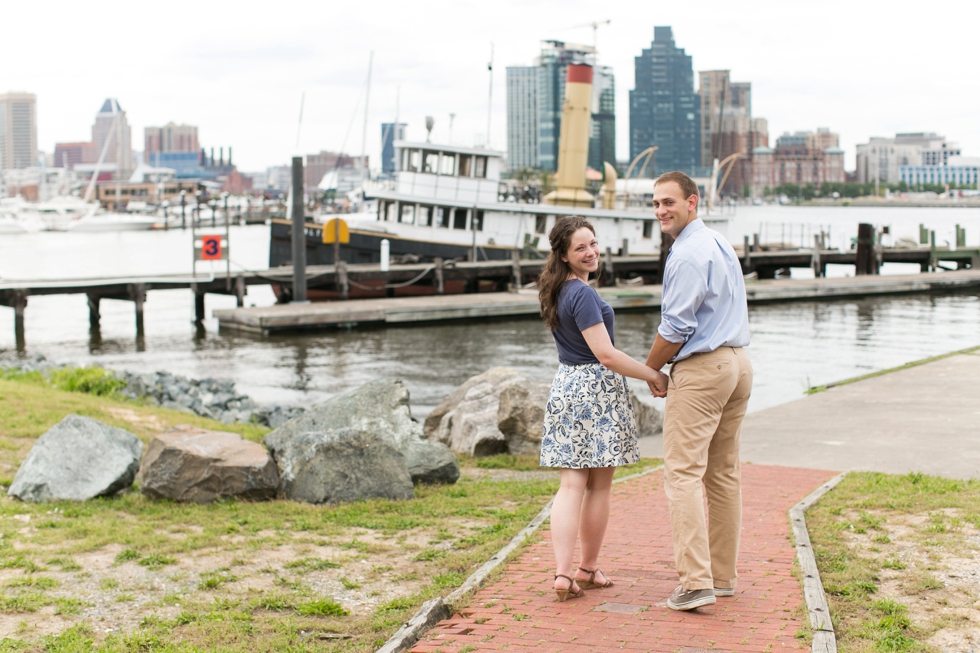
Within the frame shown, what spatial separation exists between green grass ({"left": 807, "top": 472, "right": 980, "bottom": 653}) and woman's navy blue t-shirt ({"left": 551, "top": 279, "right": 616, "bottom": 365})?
1578mm

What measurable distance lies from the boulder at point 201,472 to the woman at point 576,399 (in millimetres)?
2956

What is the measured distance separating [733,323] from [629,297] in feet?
83.2

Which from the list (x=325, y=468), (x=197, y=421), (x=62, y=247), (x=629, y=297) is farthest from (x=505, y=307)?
(x=62, y=247)

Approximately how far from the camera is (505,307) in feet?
89.0

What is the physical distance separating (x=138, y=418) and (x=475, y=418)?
349cm

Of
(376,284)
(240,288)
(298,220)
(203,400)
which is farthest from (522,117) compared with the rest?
(203,400)

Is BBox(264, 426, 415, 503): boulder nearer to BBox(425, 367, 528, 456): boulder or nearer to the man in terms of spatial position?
BBox(425, 367, 528, 456): boulder

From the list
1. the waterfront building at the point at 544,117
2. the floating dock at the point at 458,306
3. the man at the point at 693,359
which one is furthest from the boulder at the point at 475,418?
the waterfront building at the point at 544,117

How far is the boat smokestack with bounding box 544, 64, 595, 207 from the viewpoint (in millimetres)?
38906

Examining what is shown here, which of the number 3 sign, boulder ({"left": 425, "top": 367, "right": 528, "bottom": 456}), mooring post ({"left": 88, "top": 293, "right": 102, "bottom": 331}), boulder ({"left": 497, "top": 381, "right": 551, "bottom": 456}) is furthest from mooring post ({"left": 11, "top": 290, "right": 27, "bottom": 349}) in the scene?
boulder ({"left": 497, "top": 381, "right": 551, "bottom": 456})

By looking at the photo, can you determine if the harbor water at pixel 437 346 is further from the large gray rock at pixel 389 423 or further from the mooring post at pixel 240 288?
the large gray rock at pixel 389 423

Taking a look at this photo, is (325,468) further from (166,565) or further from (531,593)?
(531,593)

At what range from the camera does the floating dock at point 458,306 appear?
24.6 meters

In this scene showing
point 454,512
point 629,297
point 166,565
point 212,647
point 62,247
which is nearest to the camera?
point 212,647
